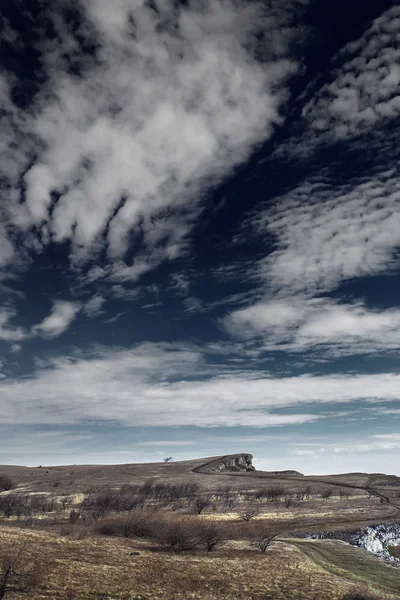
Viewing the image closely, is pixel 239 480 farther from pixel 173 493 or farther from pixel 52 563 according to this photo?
pixel 52 563

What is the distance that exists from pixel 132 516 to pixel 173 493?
61.4 metres

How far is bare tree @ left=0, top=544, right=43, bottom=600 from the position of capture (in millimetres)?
19072

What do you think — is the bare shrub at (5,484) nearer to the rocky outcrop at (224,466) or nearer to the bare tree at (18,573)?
the rocky outcrop at (224,466)

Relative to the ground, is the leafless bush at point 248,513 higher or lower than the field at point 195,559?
lower

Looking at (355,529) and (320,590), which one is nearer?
(320,590)

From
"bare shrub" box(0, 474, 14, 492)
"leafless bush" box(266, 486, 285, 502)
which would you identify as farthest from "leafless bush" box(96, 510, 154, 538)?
"bare shrub" box(0, 474, 14, 492)

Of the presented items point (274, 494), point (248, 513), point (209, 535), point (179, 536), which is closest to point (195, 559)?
point (179, 536)

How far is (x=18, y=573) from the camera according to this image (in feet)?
71.2

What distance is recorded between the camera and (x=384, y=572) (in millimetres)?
30984

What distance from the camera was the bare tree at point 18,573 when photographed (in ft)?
62.6

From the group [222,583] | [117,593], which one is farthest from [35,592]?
[222,583]

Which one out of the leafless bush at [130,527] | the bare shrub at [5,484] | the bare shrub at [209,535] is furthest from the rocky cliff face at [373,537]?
the bare shrub at [5,484]

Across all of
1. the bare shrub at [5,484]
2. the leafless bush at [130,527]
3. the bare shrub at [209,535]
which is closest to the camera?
the bare shrub at [209,535]

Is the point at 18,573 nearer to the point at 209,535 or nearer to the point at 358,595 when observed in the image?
the point at 358,595
